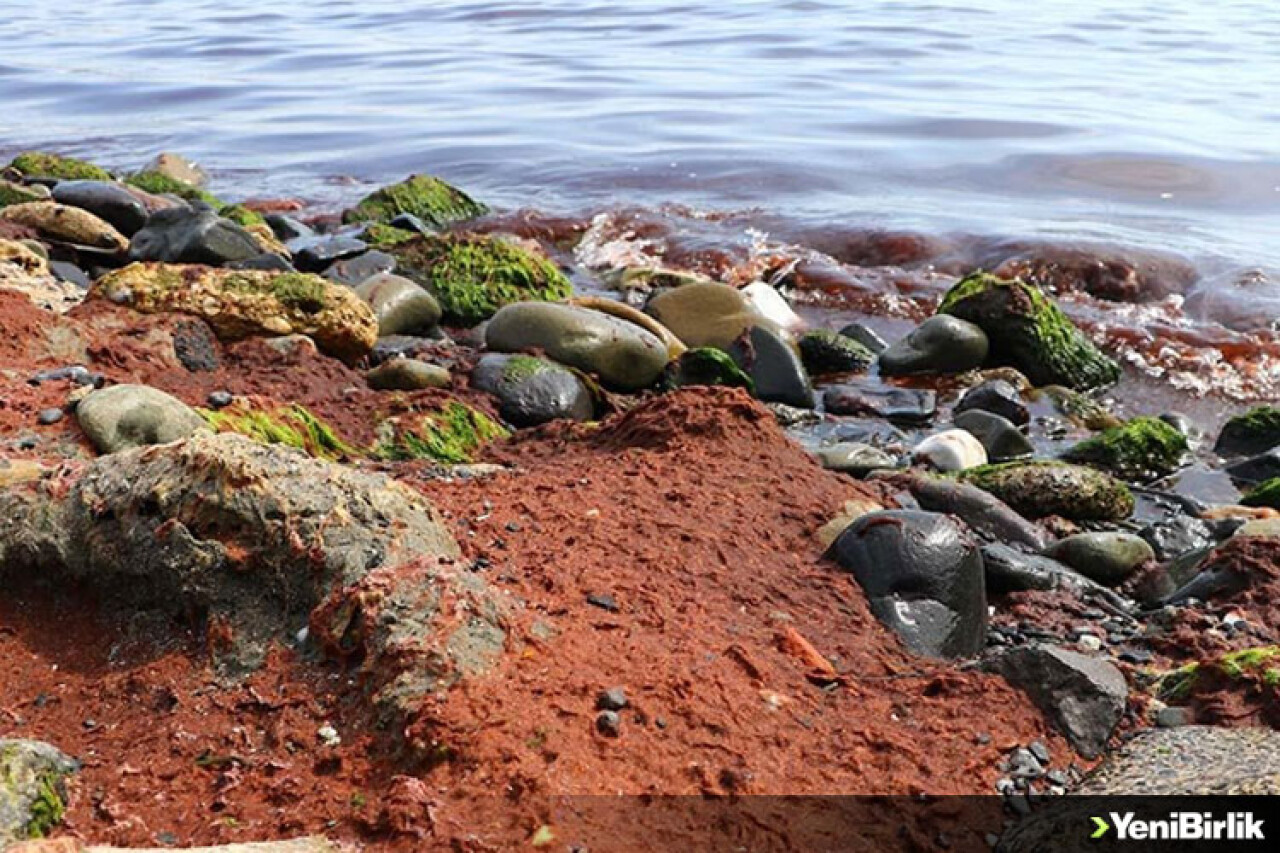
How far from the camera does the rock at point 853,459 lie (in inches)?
237

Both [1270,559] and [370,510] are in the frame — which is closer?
[370,510]

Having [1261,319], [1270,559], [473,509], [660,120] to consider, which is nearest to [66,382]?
[473,509]

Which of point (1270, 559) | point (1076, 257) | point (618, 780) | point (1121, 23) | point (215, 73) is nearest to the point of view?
point (618, 780)

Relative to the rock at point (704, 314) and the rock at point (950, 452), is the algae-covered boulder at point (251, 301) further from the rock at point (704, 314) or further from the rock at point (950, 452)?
the rock at point (950, 452)

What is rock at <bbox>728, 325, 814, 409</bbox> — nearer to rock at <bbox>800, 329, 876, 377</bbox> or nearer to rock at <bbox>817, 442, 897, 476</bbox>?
rock at <bbox>800, 329, 876, 377</bbox>

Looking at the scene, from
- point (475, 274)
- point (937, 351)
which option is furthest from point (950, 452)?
point (475, 274)

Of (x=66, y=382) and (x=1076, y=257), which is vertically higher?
(x=66, y=382)

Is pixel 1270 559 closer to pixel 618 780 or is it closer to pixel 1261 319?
pixel 618 780

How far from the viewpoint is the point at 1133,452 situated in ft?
22.1

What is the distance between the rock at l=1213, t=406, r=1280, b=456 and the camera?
7055 mm

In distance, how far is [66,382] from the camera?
4547 mm

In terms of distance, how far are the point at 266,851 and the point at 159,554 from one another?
100 centimetres

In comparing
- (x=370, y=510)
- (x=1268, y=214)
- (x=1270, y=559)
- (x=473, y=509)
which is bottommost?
(x=1268, y=214)

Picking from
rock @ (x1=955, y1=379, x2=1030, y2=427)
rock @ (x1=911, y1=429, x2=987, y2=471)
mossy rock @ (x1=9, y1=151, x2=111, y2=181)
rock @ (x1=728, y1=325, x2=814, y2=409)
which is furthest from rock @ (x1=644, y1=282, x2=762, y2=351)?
mossy rock @ (x1=9, y1=151, x2=111, y2=181)
